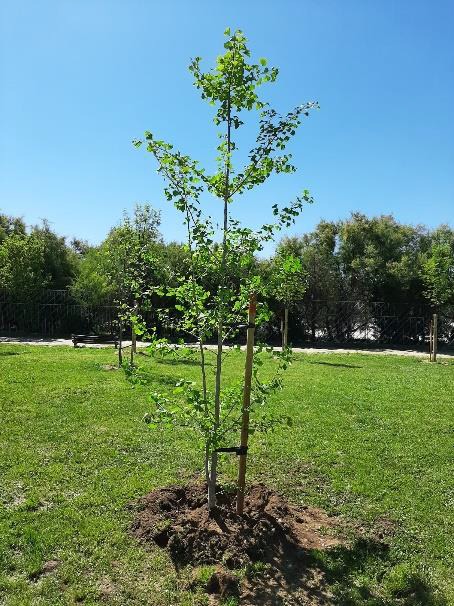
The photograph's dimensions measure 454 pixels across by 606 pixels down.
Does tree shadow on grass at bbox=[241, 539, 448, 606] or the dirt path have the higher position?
the dirt path

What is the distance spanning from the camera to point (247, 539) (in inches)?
155

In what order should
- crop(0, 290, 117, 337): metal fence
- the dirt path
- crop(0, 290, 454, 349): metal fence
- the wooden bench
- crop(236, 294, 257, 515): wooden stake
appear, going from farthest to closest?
1. crop(0, 290, 117, 337): metal fence
2. crop(0, 290, 454, 349): metal fence
3. the dirt path
4. the wooden bench
5. crop(236, 294, 257, 515): wooden stake

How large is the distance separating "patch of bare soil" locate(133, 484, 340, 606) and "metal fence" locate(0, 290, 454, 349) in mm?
17414

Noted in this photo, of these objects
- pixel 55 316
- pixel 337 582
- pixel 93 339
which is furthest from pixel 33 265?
pixel 337 582

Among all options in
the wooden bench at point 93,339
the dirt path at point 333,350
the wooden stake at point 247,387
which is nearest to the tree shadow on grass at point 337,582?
the wooden stake at point 247,387

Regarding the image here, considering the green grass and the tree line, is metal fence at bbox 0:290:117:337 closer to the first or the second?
the tree line

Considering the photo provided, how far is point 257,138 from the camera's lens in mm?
4191

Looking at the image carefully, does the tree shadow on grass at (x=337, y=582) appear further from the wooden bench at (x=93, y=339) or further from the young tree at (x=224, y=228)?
the wooden bench at (x=93, y=339)

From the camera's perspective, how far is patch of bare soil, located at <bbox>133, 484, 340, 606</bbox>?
3.46 metres

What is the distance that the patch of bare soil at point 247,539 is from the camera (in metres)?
3.46

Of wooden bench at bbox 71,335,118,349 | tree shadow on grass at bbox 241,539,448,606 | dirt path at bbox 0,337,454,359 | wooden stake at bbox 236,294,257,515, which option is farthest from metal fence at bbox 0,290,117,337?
tree shadow on grass at bbox 241,539,448,606

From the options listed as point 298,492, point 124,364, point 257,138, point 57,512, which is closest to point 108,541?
point 57,512

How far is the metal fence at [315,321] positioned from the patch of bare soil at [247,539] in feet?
57.1

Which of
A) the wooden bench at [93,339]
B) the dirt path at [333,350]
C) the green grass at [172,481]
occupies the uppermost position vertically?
the wooden bench at [93,339]
